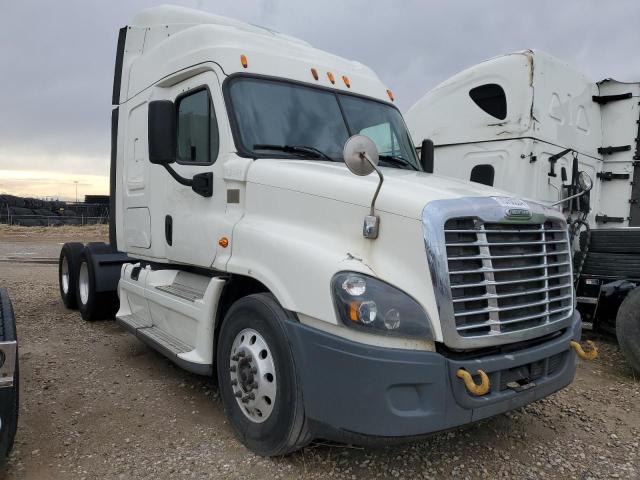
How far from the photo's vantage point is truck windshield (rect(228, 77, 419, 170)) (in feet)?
12.3

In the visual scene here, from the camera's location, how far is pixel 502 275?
9.56 ft

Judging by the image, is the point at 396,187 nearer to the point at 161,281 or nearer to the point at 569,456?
the point at 569,456

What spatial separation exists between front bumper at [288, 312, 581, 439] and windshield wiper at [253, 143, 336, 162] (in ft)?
4.74

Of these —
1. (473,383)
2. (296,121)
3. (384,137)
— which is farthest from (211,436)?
(384,137)

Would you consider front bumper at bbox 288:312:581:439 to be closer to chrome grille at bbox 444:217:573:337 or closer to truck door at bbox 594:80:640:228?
chrome grille at bbox 444:217:573:337

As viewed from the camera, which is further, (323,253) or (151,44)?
(151,44)

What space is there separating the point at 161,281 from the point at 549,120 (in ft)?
16.5

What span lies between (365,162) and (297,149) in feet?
3.43

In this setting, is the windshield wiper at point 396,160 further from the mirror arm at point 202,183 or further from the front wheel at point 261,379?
the front wheel at point 261,379

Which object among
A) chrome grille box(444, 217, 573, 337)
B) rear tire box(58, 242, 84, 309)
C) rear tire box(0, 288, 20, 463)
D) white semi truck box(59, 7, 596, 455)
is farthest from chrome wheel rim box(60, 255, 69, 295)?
chrome grille box(444, 217, 573, 337)

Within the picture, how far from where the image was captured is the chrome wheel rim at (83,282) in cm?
706

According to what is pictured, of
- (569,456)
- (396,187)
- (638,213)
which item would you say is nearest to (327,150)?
(396,187)

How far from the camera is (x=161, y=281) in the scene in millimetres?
4648

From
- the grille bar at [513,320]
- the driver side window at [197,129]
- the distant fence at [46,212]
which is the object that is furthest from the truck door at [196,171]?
the distant fence at [46,212]
